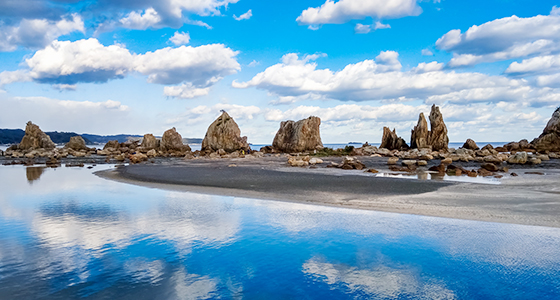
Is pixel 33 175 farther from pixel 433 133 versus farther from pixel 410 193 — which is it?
pixel 433 133

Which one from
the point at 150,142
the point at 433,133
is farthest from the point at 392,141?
the point at 150,142

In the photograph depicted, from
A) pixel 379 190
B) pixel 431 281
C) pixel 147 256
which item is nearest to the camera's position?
pixel 431 281

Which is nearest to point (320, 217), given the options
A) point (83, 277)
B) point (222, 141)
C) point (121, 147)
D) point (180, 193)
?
point (83, 277)

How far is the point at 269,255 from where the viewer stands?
8.47 metres

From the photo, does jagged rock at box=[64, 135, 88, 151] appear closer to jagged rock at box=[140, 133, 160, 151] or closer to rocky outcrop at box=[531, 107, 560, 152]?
jagged rock at box=[140, 133, 160, 151]

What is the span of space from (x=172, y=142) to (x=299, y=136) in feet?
75.7

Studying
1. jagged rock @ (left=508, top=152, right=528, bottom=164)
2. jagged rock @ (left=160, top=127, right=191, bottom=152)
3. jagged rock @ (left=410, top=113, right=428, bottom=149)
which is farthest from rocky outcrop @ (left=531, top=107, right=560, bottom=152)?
jagged rock @ (left=160, top=127, right=191, bottom=152)

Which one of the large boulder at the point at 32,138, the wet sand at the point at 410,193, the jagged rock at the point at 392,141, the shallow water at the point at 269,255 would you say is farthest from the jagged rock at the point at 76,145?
the shallow water at the point at 269,255

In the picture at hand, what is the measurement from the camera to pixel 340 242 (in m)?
9.30

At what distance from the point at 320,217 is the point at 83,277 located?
7132 millimetres

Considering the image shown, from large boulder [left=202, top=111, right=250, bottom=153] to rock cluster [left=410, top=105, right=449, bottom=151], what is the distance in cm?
2911

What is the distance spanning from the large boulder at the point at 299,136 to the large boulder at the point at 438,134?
60.6ft

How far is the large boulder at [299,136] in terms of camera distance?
66250 millimetres

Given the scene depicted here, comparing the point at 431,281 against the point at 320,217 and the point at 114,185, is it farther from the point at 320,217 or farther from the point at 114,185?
the point at 114,185
